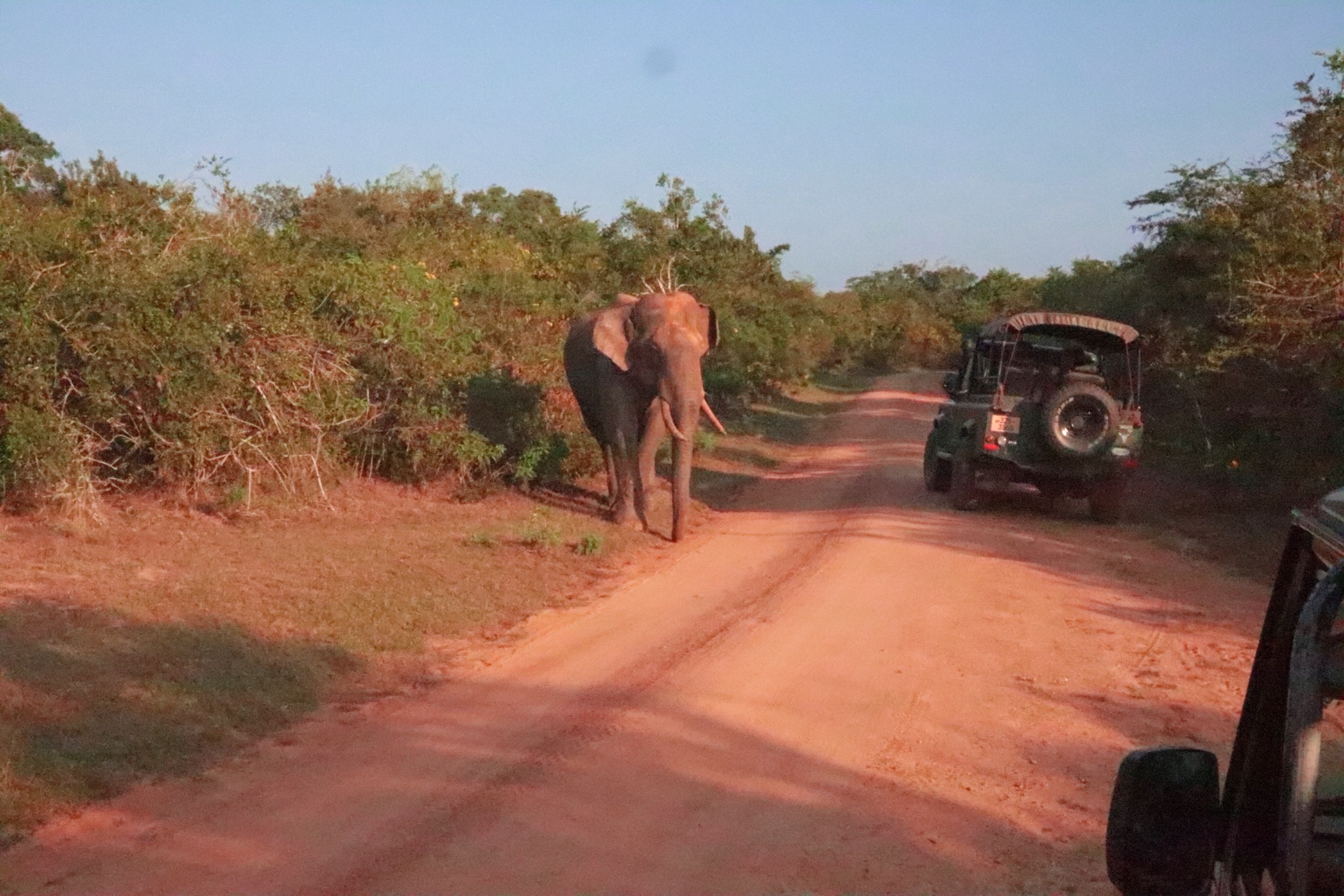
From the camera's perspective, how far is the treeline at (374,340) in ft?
36.0

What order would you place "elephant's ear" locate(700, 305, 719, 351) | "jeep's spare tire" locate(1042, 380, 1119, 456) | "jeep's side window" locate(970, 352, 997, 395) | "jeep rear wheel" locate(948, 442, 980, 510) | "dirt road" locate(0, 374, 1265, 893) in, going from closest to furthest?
"dirt road" locate(0, 374, 1265, 893) → "jeep's spare tire" locate(1042, 380, 1119, 456) → "elephant's ear" locate(700, 305, 719, 351) → "jeep rear wheel" locate(948, 442, 980, 510) → "jeep's side window" locate(970, 352, 997, 395)

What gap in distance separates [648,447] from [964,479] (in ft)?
11.9

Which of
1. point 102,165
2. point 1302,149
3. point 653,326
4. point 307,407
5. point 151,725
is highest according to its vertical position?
point 1302,149

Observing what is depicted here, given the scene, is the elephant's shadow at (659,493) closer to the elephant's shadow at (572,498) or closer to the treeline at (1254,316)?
the elephant's shadow at (572,498)

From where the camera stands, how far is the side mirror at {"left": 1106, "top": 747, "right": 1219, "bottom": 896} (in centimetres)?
264

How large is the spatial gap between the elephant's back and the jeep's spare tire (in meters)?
5.06

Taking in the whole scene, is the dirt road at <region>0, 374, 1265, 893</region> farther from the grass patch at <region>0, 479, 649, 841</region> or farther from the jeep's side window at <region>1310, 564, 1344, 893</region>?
the jeep's side window at <region>1310, 564, 1344, 893</region>

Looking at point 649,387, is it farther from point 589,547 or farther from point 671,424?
point 589,547

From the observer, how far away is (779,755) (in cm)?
628

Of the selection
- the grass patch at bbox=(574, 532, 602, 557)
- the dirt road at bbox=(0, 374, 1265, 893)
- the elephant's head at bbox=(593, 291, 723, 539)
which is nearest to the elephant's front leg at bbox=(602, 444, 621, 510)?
the elephant's head at bbox=(593, 291, 723, 539)

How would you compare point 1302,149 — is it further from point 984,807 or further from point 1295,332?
point 984,807

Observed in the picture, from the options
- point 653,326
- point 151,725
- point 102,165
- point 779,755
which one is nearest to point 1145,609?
point 779,755

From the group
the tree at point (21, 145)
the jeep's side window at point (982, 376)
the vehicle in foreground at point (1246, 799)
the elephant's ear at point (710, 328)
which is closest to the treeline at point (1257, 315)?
the jeep's side window at point (982, 376)

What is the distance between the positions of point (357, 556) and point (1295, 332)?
933cm
